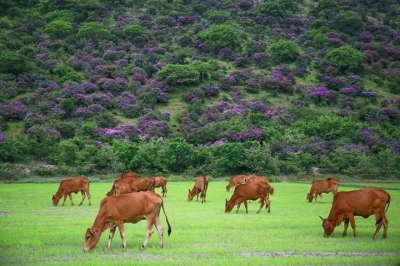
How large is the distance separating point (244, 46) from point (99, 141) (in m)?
51.2

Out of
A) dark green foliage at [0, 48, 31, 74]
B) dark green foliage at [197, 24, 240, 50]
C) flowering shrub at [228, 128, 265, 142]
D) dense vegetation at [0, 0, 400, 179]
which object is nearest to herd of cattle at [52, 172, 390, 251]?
dense vegetation at [0, 0, 400, 179]

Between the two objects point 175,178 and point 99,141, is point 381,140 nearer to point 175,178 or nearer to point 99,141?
point 175,178

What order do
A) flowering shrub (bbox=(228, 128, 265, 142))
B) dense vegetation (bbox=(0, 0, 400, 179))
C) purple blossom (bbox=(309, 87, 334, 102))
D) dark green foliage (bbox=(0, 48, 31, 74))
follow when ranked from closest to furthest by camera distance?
dense vegetation (bbox=(0, 0, 400, 179))
flowering shrub (bbox=(228, 128, 265, 142))
dark green foliage (bbox=(0, 48, 31, 74))
purple blossom (bbox=(309, 87, 334, 102))

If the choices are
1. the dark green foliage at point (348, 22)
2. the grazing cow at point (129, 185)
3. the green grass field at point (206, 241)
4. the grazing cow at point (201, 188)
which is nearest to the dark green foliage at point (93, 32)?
the dark green foliage at point (348, 22)

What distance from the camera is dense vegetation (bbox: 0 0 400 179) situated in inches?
2447

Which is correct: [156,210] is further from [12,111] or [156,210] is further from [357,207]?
[12,111]

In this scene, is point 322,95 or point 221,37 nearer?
point 322,95

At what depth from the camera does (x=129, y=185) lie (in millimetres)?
29547

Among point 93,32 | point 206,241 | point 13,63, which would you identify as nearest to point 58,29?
point 93,32

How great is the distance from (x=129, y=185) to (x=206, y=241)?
1274cm

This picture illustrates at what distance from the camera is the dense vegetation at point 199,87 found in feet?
204

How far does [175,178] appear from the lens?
57.4m

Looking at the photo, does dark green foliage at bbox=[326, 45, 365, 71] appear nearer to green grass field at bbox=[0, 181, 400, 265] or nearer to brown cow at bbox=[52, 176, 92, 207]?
green grass field at bbox=[0, 181, 400, 265]

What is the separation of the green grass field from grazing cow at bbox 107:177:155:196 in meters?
2.25
